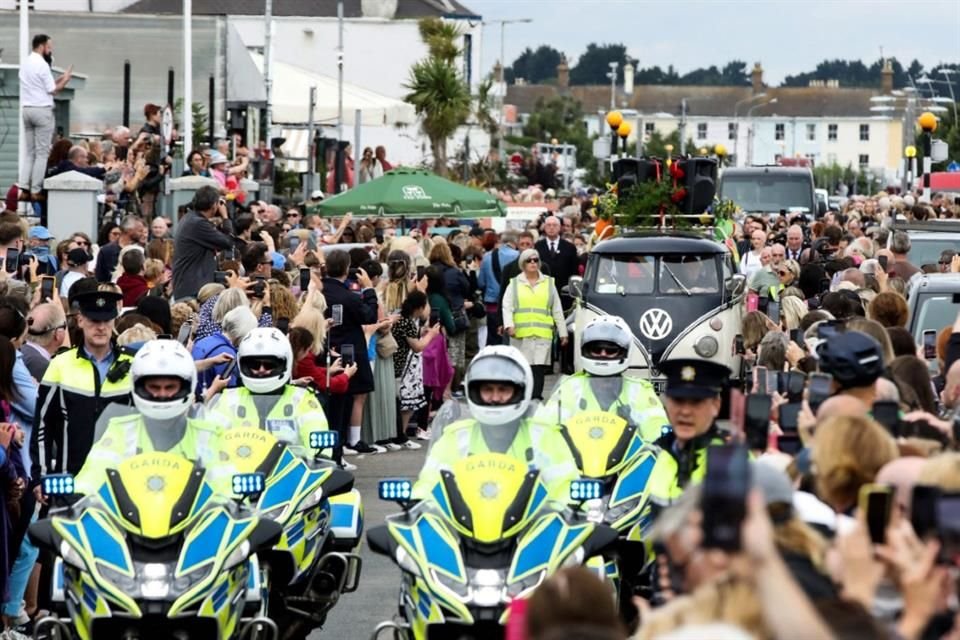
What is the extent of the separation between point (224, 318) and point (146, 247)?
516 cm

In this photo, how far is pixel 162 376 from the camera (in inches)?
407

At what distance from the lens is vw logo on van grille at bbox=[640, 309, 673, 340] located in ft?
75.7

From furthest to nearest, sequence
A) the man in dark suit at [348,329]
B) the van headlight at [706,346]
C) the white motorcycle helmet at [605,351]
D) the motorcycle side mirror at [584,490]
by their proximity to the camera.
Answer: the van headlight at [706,346] → the man in dark suit at [348,329] → the white motorcycle helmet at [605,351] → the motorcycle side mirror at [584,490]

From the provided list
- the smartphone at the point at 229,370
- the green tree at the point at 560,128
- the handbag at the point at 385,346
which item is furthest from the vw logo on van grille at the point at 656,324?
the green tree at the point at 560,128

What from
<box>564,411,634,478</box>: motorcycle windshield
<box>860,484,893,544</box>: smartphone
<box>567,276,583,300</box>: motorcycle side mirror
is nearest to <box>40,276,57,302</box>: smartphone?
<box>564,411,634,478</box>: motorcycle windshield

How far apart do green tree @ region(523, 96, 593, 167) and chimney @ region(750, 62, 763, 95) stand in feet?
172

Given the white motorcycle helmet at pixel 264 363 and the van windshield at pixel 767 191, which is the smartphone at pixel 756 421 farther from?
the van windshield at pixel 767 191

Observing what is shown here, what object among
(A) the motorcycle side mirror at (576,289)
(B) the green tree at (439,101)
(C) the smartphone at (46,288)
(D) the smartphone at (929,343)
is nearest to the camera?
(D) the smartphone at (929,343)

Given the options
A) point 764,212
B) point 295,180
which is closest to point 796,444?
point 764,212

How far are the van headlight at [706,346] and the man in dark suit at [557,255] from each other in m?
4.21

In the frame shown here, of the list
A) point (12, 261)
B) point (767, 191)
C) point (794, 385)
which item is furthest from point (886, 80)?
point (794, 385)

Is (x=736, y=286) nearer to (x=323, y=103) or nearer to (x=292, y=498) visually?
(x=292, y=498)

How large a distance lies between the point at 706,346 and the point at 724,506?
59.6 feet

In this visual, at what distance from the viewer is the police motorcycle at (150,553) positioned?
30.7 ft
